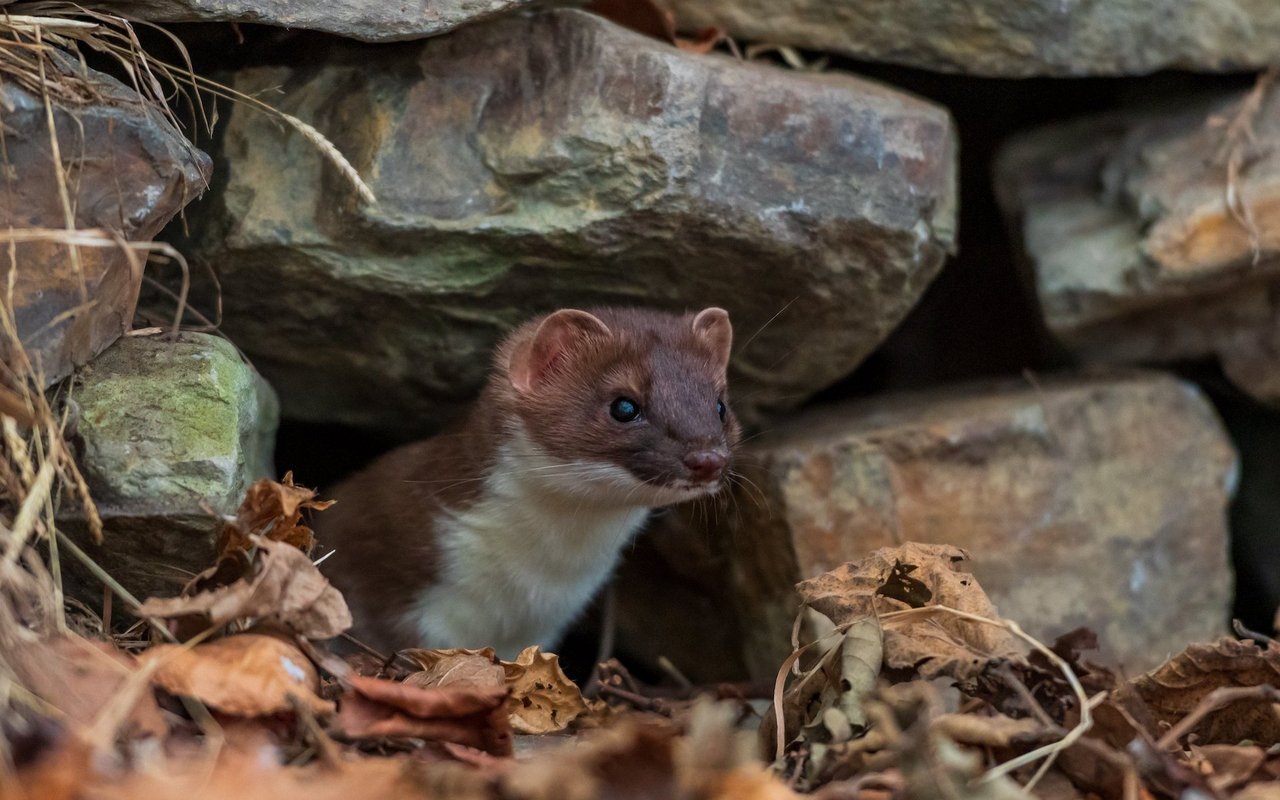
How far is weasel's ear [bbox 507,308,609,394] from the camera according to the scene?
3750 millimetres

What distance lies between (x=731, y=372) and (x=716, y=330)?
2.02 feet

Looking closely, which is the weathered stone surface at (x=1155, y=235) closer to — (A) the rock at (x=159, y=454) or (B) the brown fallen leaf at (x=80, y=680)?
(A) the rock at (x=159, y=454)

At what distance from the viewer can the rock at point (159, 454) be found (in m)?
2.92

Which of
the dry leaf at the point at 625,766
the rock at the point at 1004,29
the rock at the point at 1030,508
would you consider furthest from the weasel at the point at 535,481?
the dry leaf at the point at 625,766

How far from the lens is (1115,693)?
8.89 feet

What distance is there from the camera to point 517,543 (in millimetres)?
4043

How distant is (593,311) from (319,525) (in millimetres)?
1198

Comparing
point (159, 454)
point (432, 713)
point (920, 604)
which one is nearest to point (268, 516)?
point (159, 454)

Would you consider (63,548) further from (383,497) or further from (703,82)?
(703,82)

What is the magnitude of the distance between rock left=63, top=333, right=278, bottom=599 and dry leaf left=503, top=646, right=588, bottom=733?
0.81m

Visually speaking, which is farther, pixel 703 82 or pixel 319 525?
pixel 319 525

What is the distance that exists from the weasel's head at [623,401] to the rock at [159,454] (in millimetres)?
953

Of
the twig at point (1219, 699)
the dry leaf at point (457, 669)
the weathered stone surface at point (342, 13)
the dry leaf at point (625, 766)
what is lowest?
the dry leaf at point (457, 669)

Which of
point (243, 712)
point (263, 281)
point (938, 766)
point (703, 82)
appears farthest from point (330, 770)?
point (703, 82)
